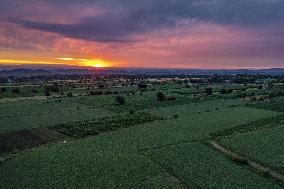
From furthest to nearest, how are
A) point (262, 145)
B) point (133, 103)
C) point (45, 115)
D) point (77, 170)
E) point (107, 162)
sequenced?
point (133, 103), point (45, 115), point (262, 145), point (107, 162), point (77, 170)

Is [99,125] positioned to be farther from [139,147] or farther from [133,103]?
[133,103]

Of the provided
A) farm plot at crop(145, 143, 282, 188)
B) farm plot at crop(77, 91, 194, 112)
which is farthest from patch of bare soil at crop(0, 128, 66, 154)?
farm plot at crop(77, 91, 194, 112)

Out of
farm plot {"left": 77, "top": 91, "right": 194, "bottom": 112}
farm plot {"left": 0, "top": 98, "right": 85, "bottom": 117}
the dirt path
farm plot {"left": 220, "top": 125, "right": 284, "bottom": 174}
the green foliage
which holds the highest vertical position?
farm plot {"left": 220, "top": 125, "right": 284, "bottom": 174}

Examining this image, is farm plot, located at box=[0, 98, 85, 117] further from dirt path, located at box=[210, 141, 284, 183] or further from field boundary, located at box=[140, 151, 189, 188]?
dirt path, located at box=[210, 141, 284, 183]

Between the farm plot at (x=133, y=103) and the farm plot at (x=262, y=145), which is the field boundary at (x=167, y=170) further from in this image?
the farm plot at (x=133, y=103)

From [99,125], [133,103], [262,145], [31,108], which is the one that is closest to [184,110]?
[133,103]

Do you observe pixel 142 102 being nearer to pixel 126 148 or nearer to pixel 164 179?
pixel 126 148

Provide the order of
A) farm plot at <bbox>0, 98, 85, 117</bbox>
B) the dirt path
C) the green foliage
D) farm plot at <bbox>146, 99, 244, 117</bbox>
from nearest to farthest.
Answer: the dirt path
the green foliage
farm plot at <bbox>146, 99, 244, 117</bbox>
farm plot at <bbox>0, 98, 85, 117</bbox>
